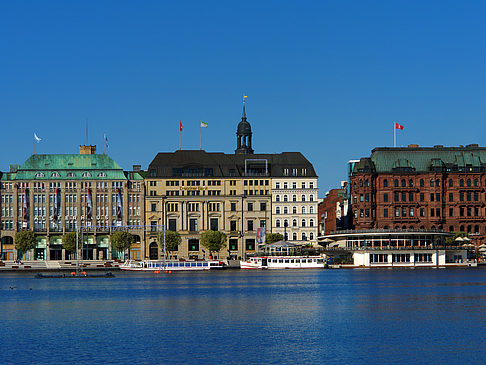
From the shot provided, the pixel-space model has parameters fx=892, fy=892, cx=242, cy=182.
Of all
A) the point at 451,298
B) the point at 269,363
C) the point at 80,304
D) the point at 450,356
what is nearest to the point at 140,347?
the point at 269,363

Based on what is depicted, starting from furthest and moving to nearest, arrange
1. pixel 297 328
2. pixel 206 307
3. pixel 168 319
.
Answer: pixel 206 307
pixel 168 319
pixel 297 328

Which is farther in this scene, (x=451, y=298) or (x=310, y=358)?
(x=451, y=298)

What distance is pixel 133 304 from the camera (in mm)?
108688

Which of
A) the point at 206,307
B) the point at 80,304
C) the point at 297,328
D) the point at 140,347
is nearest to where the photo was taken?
the point at 140,347

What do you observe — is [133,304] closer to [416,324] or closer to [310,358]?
[416,324]

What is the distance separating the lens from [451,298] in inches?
4427

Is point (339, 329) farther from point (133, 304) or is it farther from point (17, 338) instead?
A: point (133, 304)

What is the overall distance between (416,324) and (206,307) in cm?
2790

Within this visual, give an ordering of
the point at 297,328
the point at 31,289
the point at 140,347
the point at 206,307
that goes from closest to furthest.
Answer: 1. the point at 140,347
2. the point at 297,328
3. the point at 206,307
4. the point at 31,289

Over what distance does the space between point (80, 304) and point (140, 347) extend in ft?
135

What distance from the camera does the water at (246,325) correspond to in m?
67.2

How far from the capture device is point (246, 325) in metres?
84.5

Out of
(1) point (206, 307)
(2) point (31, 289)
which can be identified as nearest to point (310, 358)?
(1) point (206, 307)

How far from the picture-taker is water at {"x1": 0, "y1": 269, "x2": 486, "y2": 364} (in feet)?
221
